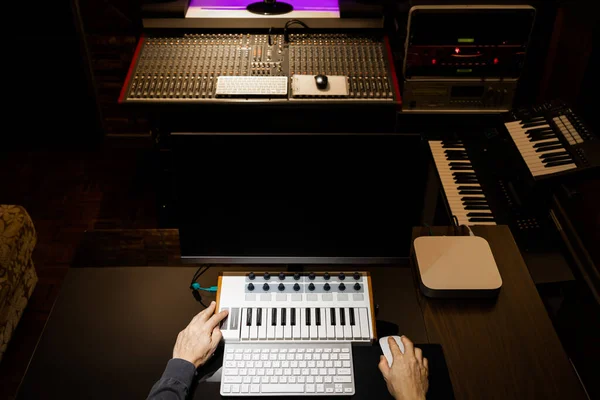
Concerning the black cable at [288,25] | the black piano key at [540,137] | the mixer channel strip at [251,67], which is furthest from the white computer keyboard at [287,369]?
the black cable at [288,25]

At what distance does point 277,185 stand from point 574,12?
6.62 feet

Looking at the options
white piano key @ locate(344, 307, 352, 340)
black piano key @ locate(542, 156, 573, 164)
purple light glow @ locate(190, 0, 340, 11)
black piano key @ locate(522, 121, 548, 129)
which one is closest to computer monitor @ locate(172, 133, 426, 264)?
white piano key @ locate(344, 307, 352, 340)

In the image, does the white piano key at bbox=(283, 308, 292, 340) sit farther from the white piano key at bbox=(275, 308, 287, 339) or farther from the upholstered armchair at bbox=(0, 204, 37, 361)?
the upholstered armchair at bbox=(0, 204, 37, 361)

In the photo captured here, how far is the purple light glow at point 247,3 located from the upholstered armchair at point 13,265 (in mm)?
1419

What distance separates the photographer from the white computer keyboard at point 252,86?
2678mm

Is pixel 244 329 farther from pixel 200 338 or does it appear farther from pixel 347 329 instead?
pixel 347 329

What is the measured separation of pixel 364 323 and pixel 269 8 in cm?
201

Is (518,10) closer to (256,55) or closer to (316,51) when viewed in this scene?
(316,51)

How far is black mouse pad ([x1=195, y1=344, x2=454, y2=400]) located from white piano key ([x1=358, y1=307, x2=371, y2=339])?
0.10 feet

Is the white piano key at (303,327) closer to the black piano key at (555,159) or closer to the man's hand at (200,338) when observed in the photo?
the man's hand at (200,338)

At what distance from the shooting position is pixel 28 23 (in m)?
3.52

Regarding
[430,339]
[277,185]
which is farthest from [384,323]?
[277,185]

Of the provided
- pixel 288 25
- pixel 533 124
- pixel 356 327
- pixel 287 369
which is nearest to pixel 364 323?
pixel 356 327

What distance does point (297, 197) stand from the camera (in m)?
1.56
